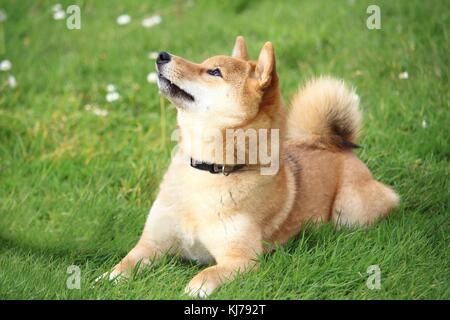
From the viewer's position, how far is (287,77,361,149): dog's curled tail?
4.98 metres

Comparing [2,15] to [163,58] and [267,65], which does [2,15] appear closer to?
[163,58]

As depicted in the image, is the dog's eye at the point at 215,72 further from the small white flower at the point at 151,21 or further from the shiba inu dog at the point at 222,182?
the small white flower at the point at 151,21

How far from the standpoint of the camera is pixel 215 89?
419 centimetres

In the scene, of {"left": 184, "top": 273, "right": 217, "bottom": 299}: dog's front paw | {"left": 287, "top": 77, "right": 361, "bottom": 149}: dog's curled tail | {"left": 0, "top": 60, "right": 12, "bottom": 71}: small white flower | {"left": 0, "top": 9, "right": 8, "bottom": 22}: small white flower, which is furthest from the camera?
{"left": 0, "top": 9, "right": 8, "bottom": 22}: small white flower

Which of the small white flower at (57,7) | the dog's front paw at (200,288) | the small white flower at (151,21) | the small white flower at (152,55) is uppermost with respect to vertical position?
the small white flower at (57,7)

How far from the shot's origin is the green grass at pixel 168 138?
411cm

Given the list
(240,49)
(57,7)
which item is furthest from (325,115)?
(57,7)

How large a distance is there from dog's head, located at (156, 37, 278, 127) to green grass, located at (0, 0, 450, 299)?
859 mm

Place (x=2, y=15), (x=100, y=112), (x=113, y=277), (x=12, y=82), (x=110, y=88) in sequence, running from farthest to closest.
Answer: (x=2, y=15) < (x=12, y=82) < (x=110, y=88) < (x=100, y=112) < (x=113, y=277)

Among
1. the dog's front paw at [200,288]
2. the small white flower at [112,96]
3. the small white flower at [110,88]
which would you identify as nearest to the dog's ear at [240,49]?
the dog's front paw at [200,288]

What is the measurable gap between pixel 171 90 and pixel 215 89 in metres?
0.25

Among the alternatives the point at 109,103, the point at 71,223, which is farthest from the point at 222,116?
the point at 109,103

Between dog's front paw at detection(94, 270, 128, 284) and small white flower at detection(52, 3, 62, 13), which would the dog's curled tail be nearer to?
dog's front paw at detection(94, 270, 128, 284)

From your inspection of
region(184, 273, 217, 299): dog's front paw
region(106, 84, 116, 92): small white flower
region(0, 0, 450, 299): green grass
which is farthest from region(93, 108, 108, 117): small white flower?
region(184, 273, 217, 299): dog's front paw
